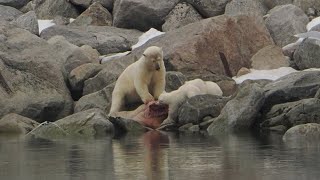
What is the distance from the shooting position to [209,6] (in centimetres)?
3048

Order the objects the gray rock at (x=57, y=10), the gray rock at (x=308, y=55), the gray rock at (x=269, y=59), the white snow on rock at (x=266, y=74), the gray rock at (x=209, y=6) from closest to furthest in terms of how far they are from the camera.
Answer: the white snow on rock at (x=266, y=74)
the gray rock at (x=308, y=55)
the gray rock at (x=269, y=59)
the gray rock at (x=209, y=6)
the gray rock at (x=57, y=10)

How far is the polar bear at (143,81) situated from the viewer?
20.0 m

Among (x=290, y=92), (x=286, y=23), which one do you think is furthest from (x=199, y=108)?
(x=286, y=23)

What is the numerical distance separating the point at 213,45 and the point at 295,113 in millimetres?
6572

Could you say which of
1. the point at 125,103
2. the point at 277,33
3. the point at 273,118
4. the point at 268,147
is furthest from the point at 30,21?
the point at 268,147

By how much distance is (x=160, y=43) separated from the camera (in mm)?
23781

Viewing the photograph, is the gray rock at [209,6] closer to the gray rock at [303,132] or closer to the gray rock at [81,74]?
the gray rock at [81,74]

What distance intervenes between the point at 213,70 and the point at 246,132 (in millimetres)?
5851

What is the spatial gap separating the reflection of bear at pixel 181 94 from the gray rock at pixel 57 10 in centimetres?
1447

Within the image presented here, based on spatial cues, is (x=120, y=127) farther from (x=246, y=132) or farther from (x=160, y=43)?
(x=160, y=43)

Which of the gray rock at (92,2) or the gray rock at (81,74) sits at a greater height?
the gray rock at (92,2)

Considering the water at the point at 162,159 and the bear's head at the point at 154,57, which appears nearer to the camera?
the water at the point at 162,159

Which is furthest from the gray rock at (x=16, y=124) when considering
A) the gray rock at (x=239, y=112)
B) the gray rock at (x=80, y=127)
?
the gray rock at (x=239, y=112)

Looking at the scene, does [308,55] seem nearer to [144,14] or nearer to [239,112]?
[239,112]
